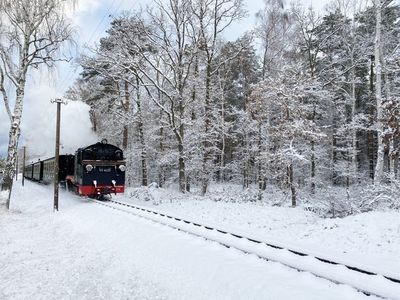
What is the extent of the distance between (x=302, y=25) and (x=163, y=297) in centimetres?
2317

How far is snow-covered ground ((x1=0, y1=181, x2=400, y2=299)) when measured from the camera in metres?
6.01

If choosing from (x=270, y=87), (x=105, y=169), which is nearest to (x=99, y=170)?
(x=105, y=169)

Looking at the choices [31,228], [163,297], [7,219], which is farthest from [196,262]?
[7,219]

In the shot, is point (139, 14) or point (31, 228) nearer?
point (31, 228)

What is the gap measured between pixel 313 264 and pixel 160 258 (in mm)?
3060

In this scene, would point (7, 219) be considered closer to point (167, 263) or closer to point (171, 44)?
point (167, 263)

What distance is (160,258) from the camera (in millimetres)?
7781

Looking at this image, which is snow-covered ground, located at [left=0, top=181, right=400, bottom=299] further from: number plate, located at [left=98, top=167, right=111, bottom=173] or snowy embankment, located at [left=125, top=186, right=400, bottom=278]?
number plate, located at [left=98, top=167, right=111, bottom=173]

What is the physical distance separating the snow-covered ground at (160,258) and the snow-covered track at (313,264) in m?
0.22

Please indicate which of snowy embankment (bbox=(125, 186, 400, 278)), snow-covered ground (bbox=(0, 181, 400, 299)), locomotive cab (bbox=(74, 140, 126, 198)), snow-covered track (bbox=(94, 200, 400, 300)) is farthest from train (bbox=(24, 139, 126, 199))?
snow-covered track (bbox=(94, 200, 400, 300))

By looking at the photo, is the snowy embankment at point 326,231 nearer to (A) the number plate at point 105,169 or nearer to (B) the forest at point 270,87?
(B) the forest at point 270,87

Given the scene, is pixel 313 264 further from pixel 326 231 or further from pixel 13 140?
pixel 13 140

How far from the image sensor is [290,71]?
21.7 metres

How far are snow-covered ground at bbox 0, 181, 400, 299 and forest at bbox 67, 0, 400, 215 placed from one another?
9.51ft
